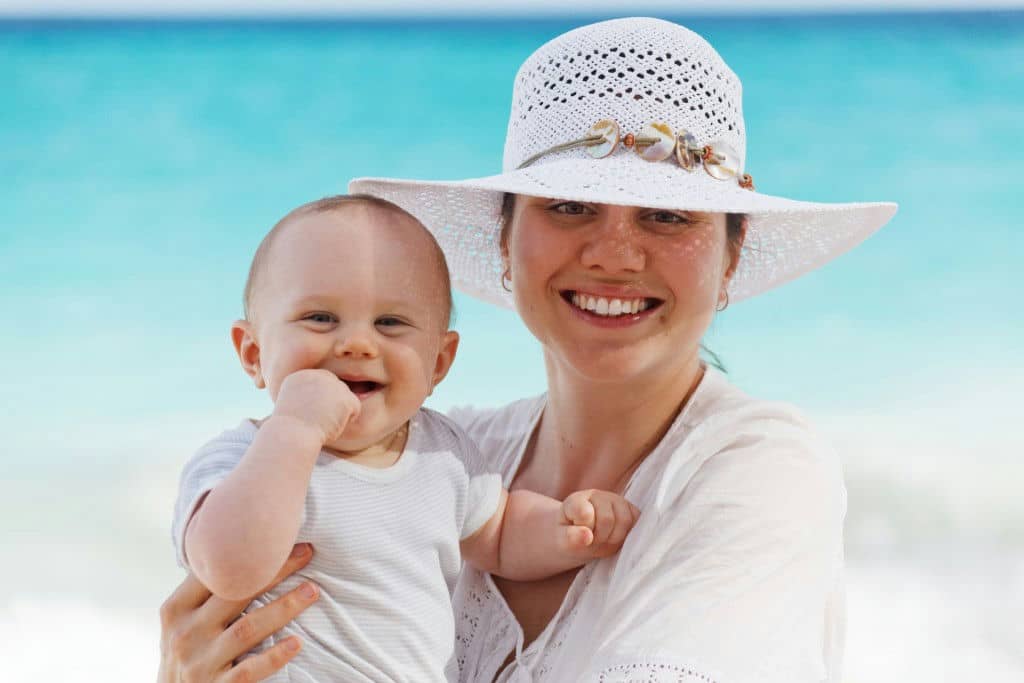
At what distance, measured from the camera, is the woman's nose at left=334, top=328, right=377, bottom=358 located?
5.45 feet

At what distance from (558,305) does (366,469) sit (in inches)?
19.7

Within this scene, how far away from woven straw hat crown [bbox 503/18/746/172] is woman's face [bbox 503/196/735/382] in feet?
0.41

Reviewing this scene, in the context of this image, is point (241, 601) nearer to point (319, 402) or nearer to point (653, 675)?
point (319, 402)

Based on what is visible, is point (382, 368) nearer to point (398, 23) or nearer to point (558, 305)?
point (558, 305)

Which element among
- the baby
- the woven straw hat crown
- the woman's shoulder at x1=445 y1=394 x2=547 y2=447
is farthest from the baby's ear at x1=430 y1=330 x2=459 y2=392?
the woman's shoulder at x1=445 y1=394 x2=547 y2=447

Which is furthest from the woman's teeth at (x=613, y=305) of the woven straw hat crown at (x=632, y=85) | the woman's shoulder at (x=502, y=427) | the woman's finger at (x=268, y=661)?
Answer: the woman's finger at (x=268, y=661)

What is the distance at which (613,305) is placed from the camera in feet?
6.49

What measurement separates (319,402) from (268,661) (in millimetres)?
361

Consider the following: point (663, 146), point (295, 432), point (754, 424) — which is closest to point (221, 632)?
point (295, 432)

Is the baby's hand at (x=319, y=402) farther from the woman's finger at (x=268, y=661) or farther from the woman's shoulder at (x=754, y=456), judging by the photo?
the woman's shoulder at (x=754, y=456)

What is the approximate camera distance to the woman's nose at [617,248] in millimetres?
1938

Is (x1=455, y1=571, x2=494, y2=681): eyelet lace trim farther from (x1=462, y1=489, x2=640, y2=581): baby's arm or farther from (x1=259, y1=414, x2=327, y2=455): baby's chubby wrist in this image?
(x1=259, y1=414, x2=327, y2=455): baby's chubby wrist

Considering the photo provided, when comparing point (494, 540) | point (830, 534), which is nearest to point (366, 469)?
point (494, 540)

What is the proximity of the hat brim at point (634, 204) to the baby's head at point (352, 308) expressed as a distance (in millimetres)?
252
